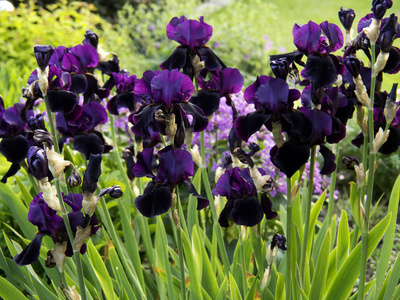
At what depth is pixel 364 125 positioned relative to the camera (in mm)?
1501

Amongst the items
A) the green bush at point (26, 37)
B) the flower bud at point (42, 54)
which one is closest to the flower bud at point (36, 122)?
the flower bud at point (42, 54)

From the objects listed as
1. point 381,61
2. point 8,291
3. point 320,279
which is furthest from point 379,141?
point 8,291

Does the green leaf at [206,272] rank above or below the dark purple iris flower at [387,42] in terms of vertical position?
below

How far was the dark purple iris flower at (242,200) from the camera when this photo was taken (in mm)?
1329

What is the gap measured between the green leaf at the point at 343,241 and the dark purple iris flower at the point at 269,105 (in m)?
0.68

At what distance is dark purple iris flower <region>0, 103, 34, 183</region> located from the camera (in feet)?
5.09

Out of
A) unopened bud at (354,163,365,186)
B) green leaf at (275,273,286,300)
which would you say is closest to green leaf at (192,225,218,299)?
green leaf at (275,273,286,300)

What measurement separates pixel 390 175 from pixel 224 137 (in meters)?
1.70

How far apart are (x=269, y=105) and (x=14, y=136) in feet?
3.01

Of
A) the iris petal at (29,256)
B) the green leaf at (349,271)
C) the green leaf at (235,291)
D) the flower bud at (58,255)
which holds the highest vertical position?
the iris petal at (29,256)

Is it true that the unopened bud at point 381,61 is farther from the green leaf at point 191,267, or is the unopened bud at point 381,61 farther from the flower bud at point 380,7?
the green leaf at point 191,267

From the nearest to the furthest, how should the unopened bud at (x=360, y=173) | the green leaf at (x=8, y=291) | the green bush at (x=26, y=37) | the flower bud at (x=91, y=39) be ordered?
the unopened bud at (x=360, y=173) < the green leaf at (x=8, y=291) < the flower bud at (x=91, y=39) < the green bush at (x=26, y=37)

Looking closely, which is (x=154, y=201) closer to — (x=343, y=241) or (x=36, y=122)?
(x=36, y=122)

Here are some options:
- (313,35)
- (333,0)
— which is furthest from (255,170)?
(333,0)
